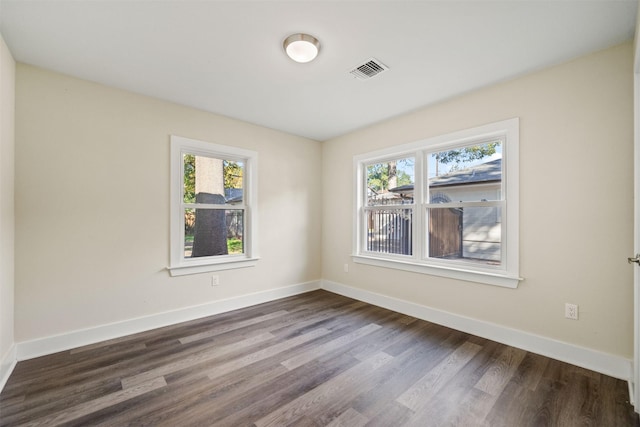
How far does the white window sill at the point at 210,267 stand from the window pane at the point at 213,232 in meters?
0.16

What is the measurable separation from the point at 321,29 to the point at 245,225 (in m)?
2.62

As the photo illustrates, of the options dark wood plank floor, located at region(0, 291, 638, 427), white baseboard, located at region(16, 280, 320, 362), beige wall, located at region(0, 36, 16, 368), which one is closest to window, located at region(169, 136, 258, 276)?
white baseboard, located at region(16, 280, 320, 362)

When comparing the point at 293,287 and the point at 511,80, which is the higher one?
the point at 511,80

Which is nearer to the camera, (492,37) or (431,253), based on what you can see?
(492,37)

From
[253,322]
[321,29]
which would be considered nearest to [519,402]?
[253,322]

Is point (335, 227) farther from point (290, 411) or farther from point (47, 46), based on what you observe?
point (47, 46)

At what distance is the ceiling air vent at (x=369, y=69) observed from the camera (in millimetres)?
2334

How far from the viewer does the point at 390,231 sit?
3789mm

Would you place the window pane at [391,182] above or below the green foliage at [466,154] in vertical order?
below

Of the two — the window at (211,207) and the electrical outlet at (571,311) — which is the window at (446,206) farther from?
the window at (211,207)

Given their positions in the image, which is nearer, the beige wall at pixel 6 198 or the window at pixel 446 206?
the beige wall at pixel 6 198

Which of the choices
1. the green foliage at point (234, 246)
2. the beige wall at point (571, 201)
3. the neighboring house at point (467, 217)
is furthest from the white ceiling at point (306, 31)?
the green foliage at point (234, 246)

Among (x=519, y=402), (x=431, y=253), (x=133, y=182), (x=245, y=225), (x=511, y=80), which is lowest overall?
(x=519, y=402)

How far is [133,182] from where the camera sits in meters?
2.85
